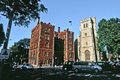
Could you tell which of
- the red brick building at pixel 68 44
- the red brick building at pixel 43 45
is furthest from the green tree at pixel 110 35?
the red brick building at pixel 68 44

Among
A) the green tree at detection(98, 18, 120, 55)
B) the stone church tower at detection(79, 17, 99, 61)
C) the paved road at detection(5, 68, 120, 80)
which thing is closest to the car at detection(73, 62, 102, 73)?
the paved road at detection(5, 68, 120, 80)

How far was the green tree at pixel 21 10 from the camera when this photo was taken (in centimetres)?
1683

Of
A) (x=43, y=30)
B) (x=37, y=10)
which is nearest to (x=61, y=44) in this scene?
(x=43, y=30)

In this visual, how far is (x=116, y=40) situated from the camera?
5844 cm

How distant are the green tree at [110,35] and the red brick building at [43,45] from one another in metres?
22.1

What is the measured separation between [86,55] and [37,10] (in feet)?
248

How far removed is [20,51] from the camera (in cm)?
11531

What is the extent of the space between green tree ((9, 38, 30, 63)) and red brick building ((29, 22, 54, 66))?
79.8 feet

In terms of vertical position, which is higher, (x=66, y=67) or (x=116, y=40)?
(x=116, y=40)

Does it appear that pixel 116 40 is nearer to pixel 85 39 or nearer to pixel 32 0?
pixel 85 39

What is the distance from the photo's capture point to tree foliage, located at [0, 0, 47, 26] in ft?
55.4

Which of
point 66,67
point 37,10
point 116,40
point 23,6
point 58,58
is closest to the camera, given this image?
point 23,6

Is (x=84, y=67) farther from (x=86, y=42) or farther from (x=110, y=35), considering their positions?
(x=86, y=42)

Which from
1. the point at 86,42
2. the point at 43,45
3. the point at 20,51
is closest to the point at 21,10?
the point at 43,45
